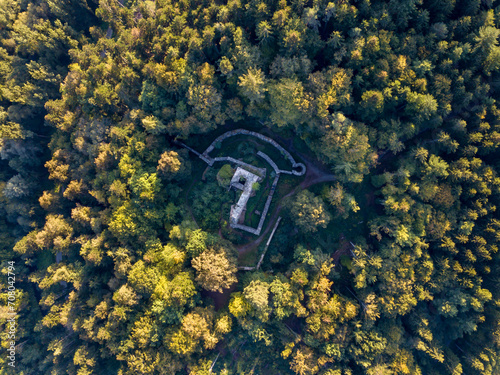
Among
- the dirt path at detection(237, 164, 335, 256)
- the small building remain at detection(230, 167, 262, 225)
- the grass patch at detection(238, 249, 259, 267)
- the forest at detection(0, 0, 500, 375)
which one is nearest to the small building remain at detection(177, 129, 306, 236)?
the small building remain at detection(230, 167, 262, 225)

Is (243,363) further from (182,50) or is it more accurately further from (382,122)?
(182,50)

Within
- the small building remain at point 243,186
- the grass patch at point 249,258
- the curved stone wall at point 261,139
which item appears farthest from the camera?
the grass patch at point 249,258

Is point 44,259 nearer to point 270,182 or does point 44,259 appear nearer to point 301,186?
point 270,182

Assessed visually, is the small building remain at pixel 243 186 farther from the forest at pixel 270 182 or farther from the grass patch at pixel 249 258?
the grass patch at pixel 249 258

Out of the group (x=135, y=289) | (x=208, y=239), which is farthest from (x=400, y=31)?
(x=135, y=289)

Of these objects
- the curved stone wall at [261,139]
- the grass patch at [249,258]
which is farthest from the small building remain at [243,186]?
the grass patch at [249,258]

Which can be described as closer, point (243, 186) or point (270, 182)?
point (243, 186)

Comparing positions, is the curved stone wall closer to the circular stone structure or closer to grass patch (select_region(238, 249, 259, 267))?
the circular stone structure

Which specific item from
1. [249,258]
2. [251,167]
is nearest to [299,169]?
[251,167]
